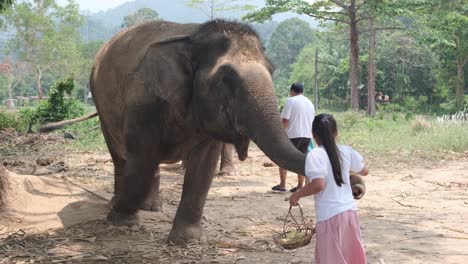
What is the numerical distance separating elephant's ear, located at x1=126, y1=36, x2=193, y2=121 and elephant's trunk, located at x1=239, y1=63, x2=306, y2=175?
66 centimetres

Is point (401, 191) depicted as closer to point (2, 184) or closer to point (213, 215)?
point (213, 215)

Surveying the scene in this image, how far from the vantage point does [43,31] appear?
146 feet

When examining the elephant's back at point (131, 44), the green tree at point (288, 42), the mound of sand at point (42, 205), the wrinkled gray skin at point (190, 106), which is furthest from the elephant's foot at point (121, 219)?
the green tree at point (288, 42)

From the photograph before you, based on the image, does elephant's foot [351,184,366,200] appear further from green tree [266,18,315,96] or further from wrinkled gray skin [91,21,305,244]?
green tree [266,18,315,96]

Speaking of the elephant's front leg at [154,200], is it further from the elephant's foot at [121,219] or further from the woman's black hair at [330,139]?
the woman's black hair at [330,139]

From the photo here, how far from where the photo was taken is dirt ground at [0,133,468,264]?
183 inches

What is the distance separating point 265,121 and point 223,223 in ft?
8.16

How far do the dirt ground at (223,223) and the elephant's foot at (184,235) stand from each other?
3.0 inches

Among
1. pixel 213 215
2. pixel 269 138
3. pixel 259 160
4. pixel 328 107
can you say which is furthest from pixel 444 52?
pixel 269 138

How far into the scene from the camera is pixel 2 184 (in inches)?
224

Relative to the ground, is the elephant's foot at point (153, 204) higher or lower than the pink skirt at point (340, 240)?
lower

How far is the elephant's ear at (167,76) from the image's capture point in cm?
445

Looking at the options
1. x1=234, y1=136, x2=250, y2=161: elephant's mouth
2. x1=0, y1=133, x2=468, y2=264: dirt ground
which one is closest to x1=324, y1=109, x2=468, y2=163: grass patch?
x1=0, y1=133, x2=468, y2=264: dirt ground

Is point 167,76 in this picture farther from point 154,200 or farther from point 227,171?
point 227,171
